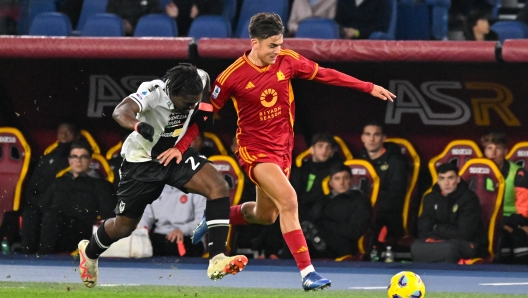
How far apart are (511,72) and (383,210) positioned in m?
2.17

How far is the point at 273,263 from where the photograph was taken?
39.5ft

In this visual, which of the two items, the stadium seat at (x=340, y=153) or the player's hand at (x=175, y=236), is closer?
the player's hand at (x=175, y=236)

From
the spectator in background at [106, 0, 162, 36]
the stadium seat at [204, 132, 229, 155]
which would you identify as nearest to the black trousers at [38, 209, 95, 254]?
the stadium seat at [204, 132, 229, 155]

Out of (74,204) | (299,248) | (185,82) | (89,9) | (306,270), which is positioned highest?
(89,9)

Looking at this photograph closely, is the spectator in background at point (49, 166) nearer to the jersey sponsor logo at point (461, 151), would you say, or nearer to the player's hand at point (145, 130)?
the jersey sponsor logo at point (461, 151)

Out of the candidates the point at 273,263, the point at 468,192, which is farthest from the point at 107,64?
the point at 468,192

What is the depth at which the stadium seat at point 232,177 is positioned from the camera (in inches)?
490

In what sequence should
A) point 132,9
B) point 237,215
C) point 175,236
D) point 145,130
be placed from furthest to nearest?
point 132,9 → point 175,236 → point 237,215 → point 145,130

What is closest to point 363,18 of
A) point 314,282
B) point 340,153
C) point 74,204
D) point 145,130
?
point 340,153

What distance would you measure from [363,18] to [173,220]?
3.32 m

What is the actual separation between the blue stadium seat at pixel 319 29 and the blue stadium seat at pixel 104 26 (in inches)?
85.5

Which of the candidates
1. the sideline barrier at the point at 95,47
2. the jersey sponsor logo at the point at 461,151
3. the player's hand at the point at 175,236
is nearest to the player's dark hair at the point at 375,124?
the jersey sponsor logo at the point at 461,151

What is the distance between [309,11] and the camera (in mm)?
13438

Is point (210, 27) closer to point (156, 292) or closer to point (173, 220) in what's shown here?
point (173, 220)
